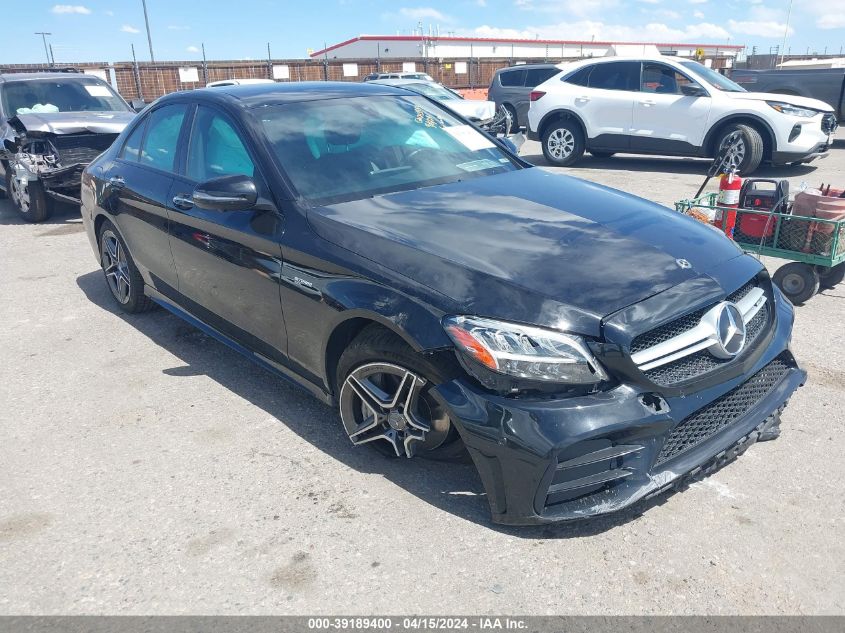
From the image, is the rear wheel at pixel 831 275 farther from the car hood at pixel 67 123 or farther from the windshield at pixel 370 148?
the car hood at pixel 67 123

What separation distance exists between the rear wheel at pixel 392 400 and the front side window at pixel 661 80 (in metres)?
9.47

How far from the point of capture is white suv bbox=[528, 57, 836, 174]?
10.0 m

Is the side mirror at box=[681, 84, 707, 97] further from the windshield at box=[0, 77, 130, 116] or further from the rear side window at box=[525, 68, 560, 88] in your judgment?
the windshield at box=[0, 77, 130, 116]

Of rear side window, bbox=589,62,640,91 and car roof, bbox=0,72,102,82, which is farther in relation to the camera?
rear side window, bbox=589,62,640,91

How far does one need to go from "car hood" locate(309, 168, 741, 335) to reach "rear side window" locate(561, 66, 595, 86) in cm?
885

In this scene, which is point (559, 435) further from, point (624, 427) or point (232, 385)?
point (232, 385)

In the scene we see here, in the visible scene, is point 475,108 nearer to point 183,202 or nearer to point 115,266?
point 115,266

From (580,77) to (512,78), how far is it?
20.1 ft

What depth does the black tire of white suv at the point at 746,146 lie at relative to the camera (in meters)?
10.0

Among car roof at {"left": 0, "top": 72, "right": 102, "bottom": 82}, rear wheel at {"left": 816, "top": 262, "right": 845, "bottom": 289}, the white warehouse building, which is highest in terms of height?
the white warehouse building

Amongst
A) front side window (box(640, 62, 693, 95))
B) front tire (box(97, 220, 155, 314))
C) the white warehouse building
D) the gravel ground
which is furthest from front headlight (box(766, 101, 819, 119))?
the white warehouse building

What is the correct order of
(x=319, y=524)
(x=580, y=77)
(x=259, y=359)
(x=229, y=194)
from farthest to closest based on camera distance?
(x=580, y=77), (x=259, y=359), (x=229, y=194), (x=319, y=524)

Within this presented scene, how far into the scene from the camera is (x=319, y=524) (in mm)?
2797

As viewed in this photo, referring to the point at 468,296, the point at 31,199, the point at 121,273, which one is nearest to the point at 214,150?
the point at 121,273
